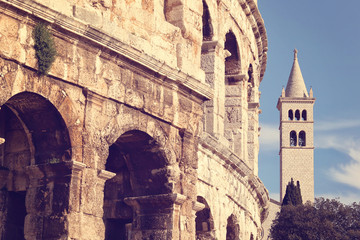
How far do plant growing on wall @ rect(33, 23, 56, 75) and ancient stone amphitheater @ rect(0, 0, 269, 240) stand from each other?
7cm

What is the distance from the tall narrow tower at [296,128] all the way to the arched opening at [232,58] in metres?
65.0

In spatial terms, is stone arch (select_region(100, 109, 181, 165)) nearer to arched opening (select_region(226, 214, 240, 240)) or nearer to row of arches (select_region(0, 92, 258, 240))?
row of arches (select_region(0, 92, 258, 240))

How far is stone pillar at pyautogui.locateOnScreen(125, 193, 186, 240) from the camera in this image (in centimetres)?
1180

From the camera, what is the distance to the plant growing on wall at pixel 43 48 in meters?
9.51

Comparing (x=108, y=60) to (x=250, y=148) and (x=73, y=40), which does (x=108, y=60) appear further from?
(x=250, y=148)

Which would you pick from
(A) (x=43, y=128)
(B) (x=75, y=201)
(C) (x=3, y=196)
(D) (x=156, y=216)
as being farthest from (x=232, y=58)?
(B) (x=75, y=201)

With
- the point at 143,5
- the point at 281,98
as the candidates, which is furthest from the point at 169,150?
the point at 281,98

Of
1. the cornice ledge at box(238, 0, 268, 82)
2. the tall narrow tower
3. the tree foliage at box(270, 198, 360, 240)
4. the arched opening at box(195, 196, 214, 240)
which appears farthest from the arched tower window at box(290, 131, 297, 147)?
the arched opening at box(195, 196, 214, 240)

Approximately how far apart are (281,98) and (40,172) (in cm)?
8050

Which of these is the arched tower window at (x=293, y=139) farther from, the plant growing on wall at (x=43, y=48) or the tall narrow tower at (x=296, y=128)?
the plant growing on wall at (x=43, y=48)

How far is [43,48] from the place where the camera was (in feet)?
31.4

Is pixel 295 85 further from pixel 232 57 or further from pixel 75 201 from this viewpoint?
pixel 75 201

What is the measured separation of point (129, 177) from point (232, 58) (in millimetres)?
7986

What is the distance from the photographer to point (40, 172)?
1001 cm
